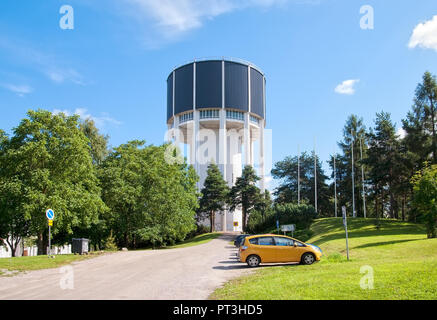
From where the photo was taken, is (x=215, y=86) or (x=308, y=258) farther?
(x=215, y=86)

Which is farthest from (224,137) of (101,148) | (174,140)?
(101,148)

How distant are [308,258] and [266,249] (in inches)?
75.5

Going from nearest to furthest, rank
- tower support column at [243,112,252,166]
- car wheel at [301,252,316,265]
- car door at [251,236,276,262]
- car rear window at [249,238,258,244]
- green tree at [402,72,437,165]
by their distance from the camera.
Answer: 1. car wheel at [301,252,316,265]
2. car door at [251,236,276,262]
3. car rear window at [249,238,258,244]
4. green tree at [402,72,437,165]
5. tower support column at [243,112,252,166]

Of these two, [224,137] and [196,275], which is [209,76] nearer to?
[224,137]

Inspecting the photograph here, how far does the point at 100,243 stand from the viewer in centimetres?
4006

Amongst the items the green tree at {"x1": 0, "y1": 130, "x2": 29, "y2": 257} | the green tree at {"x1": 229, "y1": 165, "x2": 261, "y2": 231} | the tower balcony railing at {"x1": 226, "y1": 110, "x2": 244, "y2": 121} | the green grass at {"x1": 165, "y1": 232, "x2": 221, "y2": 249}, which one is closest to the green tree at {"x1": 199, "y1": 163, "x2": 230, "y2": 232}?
the green tree at {"x1": 229, "y1": 165, "x2": 261, "y2": 231}

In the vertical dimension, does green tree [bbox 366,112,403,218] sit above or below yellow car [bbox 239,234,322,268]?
above

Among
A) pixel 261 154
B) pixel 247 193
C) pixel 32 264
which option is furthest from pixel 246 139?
pixel 32 264

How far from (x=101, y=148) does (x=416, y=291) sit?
159ft

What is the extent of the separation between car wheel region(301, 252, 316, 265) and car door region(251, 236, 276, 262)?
1349 mm

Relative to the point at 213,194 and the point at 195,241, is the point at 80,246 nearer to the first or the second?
the point at 195,241

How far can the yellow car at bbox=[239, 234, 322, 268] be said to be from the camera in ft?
55.6

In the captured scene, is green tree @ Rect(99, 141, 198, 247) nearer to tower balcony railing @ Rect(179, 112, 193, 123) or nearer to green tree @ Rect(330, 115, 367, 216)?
tower balcony railing @ Rect(179, 112, 193, 123)

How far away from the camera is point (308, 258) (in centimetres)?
1689
